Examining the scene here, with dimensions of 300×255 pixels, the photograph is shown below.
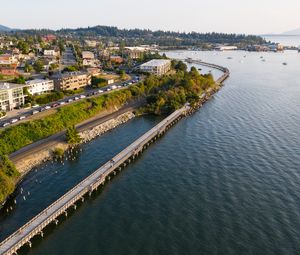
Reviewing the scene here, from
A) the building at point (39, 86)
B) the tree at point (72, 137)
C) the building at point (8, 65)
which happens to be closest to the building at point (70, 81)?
the building at point (39, 86)

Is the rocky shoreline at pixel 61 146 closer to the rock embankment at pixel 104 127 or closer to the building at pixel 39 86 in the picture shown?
the rock embankment at pixel 104 127

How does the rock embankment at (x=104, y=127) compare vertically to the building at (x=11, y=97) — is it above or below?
below

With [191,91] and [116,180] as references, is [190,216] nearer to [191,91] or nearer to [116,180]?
[116,180]

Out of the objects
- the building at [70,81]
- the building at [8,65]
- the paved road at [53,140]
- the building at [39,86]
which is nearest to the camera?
the paved road at [53,140]

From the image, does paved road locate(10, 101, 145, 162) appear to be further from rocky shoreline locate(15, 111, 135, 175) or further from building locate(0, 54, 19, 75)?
building locate(0, 54, 19, 75)

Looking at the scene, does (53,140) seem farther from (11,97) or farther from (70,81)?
(70,81)

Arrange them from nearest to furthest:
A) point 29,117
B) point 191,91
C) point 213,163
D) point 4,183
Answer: point 4,183 → point 213,163 → point 29,117 → point 191,91

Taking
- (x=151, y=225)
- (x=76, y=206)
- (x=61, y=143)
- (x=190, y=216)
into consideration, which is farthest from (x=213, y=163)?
(x=61, y=143)

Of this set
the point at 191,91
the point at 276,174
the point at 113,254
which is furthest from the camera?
the point at 191,91
